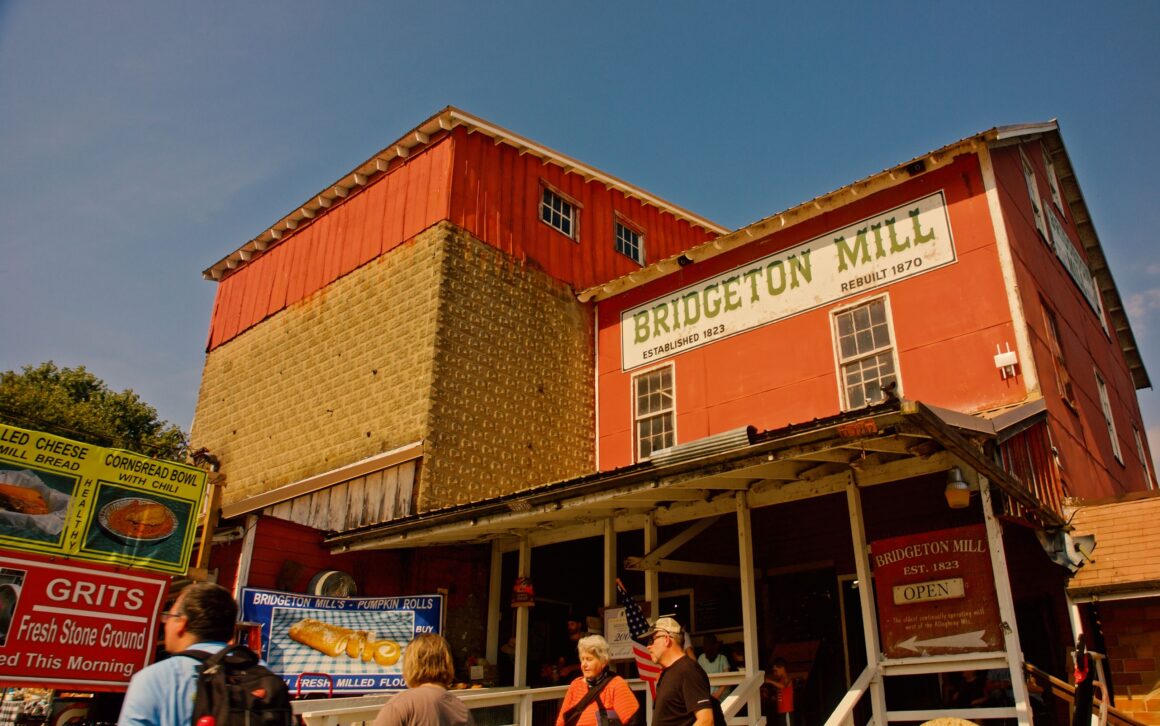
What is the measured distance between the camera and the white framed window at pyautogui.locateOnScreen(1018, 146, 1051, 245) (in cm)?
1315

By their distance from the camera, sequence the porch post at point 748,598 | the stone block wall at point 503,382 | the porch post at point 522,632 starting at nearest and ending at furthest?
the porch post at point 748,598 → the porch post at point 522,632 → the stone block wall at point 503,382

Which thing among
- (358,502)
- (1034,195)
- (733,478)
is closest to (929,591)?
(733,478)

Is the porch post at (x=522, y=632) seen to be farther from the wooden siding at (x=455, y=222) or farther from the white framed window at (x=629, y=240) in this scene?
the white framed window at (x=629, y=240)

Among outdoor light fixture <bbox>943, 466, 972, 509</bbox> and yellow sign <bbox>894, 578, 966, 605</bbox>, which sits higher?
outdoor light fixture <bbox>943, 466, 972, 509</bbox>

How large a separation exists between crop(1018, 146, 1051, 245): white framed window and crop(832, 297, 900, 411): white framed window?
3330 millimetres

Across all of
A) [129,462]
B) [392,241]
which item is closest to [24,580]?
[129,462]

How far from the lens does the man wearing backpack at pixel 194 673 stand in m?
2.95

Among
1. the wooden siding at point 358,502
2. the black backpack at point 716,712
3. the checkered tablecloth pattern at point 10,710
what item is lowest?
the checkered tablecloth pattern at point 10,710

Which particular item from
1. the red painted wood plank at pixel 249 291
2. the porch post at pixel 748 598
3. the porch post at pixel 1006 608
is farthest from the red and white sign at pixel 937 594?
the red painted wood plank at pixel 249 291

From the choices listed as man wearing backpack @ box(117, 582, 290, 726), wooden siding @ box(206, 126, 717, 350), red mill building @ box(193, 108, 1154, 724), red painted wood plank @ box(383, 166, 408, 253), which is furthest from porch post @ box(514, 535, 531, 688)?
man wearing backpack @ box(117, 582, 290, 726)

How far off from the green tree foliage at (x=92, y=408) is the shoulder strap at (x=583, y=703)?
87.9ft

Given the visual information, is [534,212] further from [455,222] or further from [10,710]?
[10,710]

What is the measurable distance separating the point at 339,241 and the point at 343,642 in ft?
29.0

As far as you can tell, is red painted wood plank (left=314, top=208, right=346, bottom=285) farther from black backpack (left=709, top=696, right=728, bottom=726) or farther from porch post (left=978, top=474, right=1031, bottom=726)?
black backpack (left=709, top=696, right=728, bottom=726)
